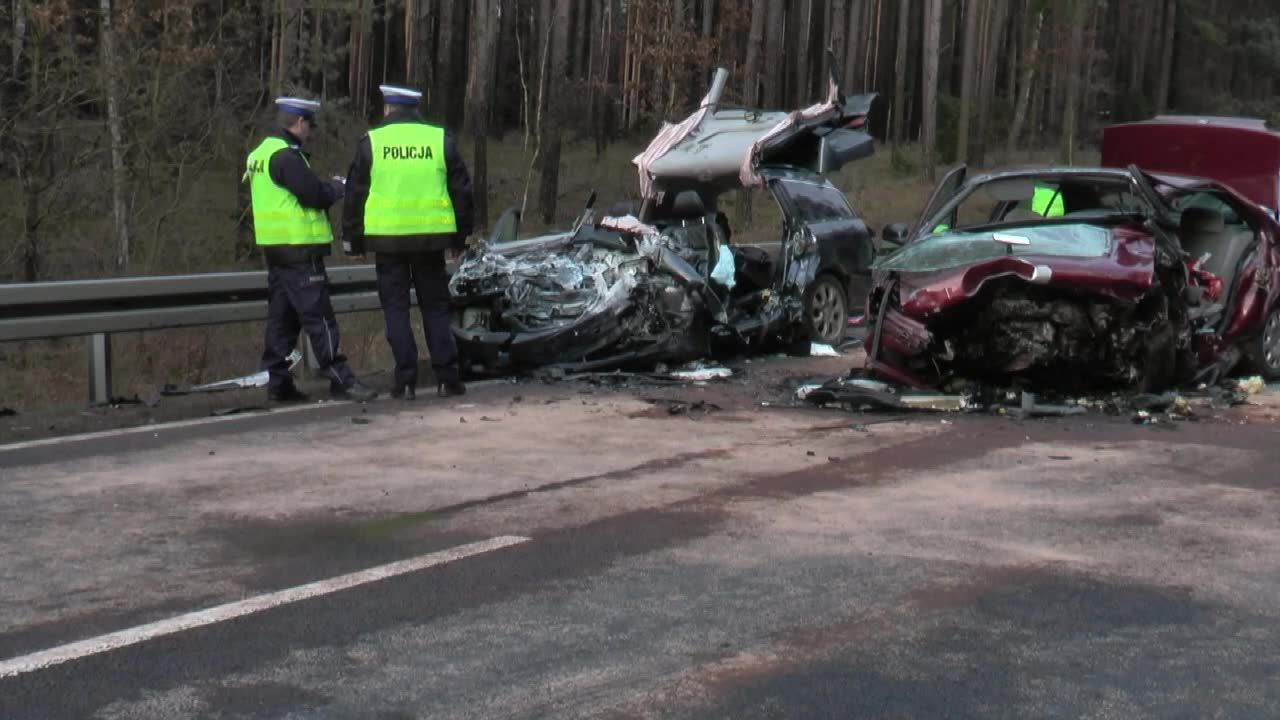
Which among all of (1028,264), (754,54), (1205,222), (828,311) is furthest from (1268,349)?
(754,54)

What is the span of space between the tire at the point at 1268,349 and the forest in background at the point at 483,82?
4692mm

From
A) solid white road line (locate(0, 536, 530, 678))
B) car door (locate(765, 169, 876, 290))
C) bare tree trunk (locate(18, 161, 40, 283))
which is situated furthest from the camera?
bare tree trunk (locate(18, 161, 40, 283))

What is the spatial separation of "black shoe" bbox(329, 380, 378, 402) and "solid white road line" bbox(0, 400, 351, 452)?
0.08 meters

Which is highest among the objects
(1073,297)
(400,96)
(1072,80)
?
(1072,80)

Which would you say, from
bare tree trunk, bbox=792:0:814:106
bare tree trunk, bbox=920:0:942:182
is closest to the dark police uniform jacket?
bare tree trunk, bbox=920:0:942:182

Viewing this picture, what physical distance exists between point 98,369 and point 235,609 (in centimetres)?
536

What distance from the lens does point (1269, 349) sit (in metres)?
11.5

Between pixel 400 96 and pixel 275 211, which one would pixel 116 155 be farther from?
pixel 400 96

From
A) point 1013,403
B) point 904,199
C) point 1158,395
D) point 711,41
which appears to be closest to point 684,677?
point 1013,403

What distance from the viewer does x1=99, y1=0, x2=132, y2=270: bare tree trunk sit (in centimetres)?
1872

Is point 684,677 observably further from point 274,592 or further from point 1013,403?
point 1013,403

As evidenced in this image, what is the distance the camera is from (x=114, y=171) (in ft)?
61.5

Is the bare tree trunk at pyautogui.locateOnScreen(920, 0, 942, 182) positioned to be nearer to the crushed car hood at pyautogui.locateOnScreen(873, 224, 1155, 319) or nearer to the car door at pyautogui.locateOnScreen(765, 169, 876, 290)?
the car door at pyautogui.locateOnScreen(765, 169, 876, 290)

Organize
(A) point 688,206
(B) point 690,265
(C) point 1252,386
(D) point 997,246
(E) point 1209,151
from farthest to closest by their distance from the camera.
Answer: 1. (E) point 1209,151
2. (A) point 688,206
3. (B) point 690,265
4. (C) point 1252,386
5. (D) point 997,246
